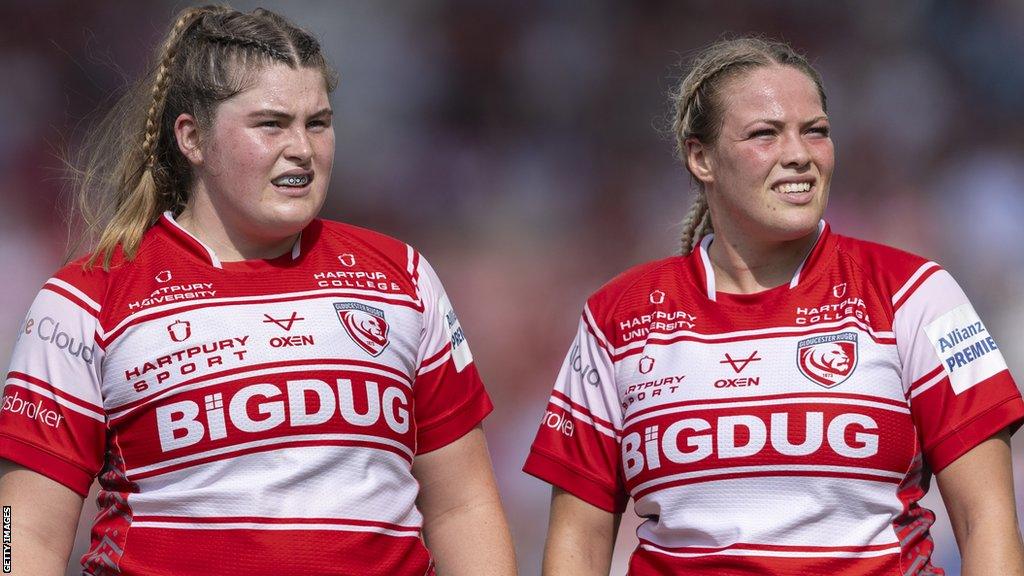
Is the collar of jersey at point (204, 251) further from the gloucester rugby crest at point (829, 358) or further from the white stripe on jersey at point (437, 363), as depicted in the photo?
the gloucester rugby crest at point (829, 358)

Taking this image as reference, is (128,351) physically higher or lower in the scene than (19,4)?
lower

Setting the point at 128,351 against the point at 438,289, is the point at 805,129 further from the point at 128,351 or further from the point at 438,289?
the point at 128,351

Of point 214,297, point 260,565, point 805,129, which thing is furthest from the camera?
point 805,129

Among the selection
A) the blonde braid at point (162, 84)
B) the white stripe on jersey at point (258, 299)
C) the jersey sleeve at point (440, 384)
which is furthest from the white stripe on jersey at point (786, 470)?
the blonde braid at point (162, 84)

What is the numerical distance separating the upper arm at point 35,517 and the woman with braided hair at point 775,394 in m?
0.95

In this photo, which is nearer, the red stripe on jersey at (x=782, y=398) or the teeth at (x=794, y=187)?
the red stripe on jersey at (x=782, y=398)

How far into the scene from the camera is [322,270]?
252cm

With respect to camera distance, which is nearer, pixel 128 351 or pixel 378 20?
pixel 128 351

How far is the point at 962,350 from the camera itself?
7.92 ft

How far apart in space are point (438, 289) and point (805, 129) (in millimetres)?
818

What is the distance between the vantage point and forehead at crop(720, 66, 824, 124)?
103 inches

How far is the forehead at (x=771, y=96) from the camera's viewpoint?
263 cm

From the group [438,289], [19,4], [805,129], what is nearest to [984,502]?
[805,129]

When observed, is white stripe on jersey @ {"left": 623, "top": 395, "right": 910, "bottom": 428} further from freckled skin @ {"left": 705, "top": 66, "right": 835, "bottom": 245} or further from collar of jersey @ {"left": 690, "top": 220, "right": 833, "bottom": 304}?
freckled skin @ {"left": 705, "top": 66, "right": 835, "bottom": 245}
